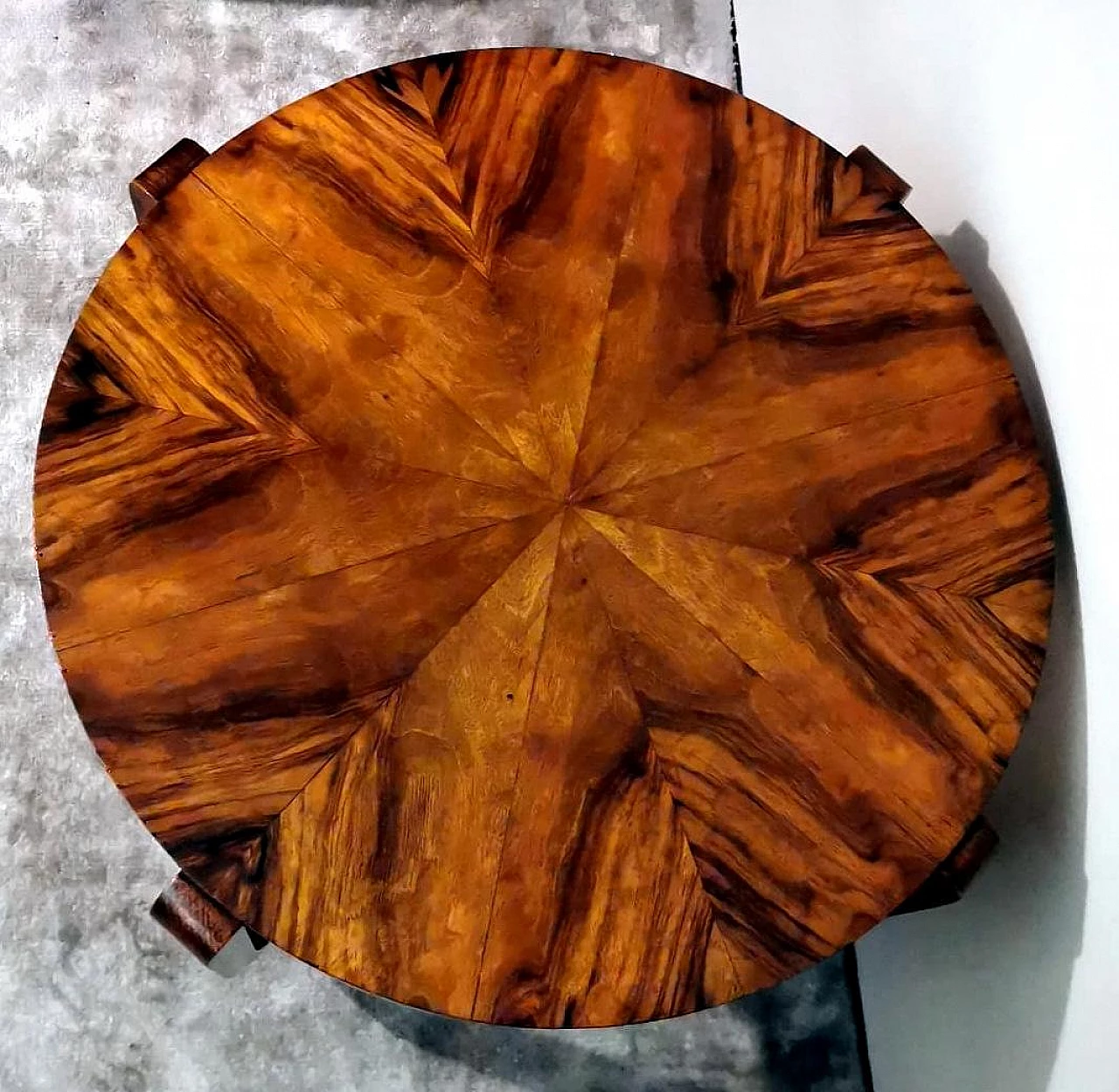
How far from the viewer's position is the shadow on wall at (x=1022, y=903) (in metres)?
0.73

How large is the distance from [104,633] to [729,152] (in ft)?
1.91

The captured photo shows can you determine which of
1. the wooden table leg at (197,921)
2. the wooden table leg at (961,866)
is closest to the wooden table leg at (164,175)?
the wooden table leg at (197,921)

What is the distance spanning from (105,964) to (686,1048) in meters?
0.66

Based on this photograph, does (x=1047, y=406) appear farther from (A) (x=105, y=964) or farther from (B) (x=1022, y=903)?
(A) (x=105, y=964)

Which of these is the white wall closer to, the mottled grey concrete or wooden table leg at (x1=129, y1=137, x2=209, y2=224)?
the mottled grey concrete

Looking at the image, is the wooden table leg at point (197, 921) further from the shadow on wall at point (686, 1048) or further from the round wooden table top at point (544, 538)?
the shadow on wall at point (686, 1048)

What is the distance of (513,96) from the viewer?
2.56 feet

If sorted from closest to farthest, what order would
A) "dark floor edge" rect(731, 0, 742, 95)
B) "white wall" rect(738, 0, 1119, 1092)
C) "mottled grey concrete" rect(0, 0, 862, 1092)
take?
"white wall" rect(738, 0, 1119, 1092) → "mottled grey concrete" rect(0, 0, 862, 1092) → "dark floor edge" rect(731, 0, 742, 95)

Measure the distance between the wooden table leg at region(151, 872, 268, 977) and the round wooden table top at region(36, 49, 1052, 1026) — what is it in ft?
0.17

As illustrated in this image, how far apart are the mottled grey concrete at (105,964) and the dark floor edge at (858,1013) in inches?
0.5

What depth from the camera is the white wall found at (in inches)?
25.5

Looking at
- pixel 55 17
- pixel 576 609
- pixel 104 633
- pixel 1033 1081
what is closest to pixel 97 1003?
pixel 104 633

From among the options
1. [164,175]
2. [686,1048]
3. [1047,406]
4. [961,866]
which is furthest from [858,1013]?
[164,175]

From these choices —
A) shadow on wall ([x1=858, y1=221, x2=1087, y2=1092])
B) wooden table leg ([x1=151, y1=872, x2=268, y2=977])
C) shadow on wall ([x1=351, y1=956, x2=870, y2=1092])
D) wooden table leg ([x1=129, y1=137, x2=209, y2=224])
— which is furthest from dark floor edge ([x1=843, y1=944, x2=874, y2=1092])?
wooden table leg ([x1=129, y1=137, x2=209, y2=224])
